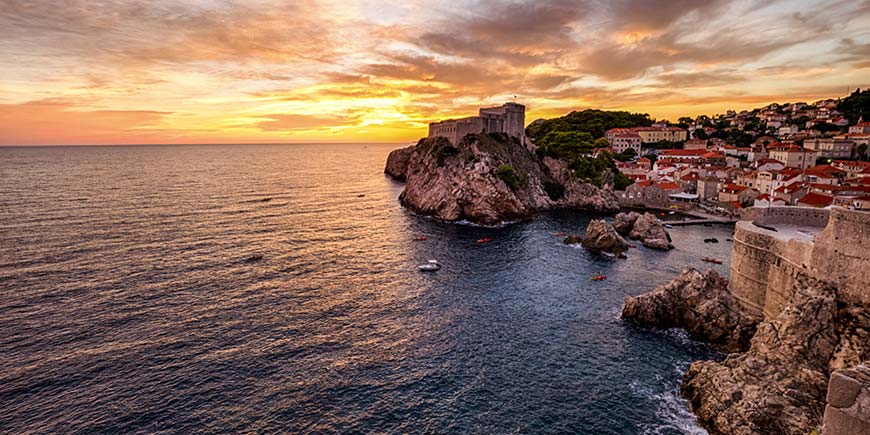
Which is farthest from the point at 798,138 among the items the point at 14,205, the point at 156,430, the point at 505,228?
the point at 14,205

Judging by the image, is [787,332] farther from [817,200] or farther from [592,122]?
[592,122]

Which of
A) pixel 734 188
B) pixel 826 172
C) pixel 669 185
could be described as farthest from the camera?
pixel 669 185

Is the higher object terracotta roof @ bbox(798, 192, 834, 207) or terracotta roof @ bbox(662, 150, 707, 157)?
terracotta roof @ bbox(662, 150, 707, 157)

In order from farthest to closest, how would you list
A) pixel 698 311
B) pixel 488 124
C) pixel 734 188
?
pixel 488 124
pixel 734 188
pixel 698 311

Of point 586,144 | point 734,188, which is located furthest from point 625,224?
point 586,144

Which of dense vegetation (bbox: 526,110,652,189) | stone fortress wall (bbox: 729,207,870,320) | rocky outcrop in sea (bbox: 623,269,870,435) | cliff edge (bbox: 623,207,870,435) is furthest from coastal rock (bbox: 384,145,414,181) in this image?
rocky outcrop in sea (bbox: 623,269,870,435)

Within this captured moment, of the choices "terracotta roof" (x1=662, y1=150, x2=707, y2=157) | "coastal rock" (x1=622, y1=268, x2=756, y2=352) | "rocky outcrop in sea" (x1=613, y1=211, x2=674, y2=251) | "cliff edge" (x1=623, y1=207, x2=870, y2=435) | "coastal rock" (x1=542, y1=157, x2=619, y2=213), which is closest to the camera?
"cliff edge" (x1=623, y1=207, x2=870, y2=435)

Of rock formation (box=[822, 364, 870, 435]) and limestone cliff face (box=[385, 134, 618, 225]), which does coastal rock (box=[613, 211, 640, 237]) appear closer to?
limestone cliff face (box=[385, 134, 618, 225])
